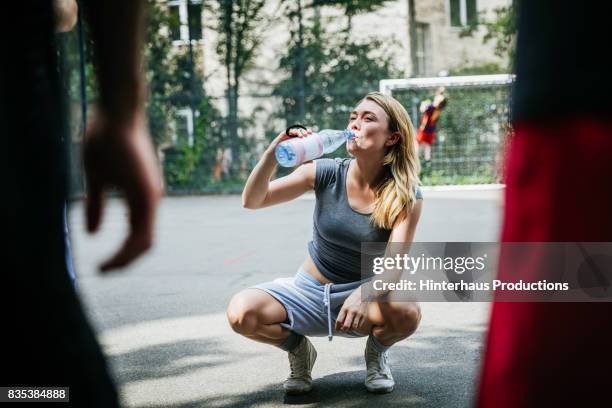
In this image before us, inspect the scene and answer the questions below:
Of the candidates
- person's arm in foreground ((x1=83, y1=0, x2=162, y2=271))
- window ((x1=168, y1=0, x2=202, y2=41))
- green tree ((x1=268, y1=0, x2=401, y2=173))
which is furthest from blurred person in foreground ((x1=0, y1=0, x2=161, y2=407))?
window ((x1=168, y1=0, x2=202, y2=41))

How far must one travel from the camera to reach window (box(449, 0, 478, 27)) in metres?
21.4

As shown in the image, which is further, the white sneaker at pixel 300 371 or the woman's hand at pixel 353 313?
the white sneaker at pixel 300 371

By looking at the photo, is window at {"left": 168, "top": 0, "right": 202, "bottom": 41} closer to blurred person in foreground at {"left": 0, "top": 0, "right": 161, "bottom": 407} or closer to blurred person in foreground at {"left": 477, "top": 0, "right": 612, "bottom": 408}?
blurred person in foreground at {"left": 0, "top": 0, "right": 161, "bottom": 407}

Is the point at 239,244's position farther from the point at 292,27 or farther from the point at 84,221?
the point at 292,27

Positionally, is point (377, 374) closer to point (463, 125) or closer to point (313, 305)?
point (313, 305)

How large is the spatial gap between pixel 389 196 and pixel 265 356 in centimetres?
128

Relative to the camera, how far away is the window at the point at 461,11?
21375 mm

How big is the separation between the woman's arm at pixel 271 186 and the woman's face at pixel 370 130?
0.24 m

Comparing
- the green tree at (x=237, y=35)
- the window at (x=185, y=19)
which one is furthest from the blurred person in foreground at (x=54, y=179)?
the window at (x=185, y=19)

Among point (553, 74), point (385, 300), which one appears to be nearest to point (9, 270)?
point (553, 74)

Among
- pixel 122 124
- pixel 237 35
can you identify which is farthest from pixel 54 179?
pixel 237 35

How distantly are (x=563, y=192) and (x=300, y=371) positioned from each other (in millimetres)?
2739

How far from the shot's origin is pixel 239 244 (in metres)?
8.88

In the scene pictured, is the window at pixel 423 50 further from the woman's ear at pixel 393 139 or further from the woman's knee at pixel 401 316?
the woman's knee at pixel 401 316
